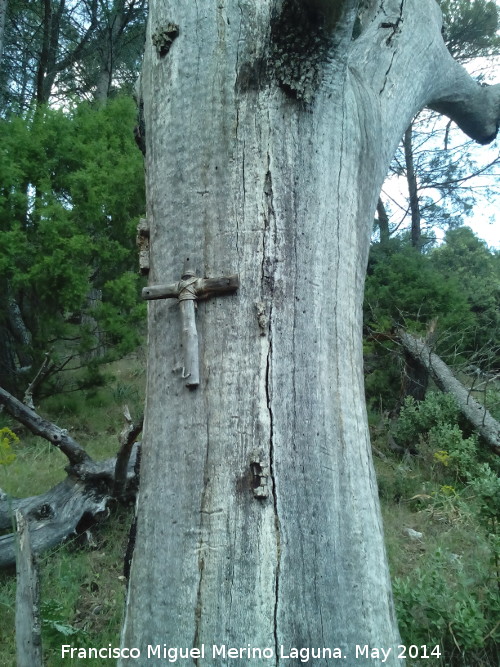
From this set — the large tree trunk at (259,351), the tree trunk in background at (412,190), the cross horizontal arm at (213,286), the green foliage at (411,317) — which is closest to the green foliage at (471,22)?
the tree trunk in background at (412,190)

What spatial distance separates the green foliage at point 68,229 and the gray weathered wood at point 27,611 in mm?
Answer: 5090

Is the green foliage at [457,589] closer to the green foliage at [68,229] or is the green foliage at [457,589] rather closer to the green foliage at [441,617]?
the green foliage at [441,617]

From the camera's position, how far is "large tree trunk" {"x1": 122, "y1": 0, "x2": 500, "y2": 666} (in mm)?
1768

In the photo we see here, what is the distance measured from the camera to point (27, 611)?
2012mm

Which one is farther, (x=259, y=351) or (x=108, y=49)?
(x=108, y=49)

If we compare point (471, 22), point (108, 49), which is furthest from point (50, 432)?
point (471, 22)

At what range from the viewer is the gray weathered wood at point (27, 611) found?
197 cm

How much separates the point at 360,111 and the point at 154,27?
922 mm

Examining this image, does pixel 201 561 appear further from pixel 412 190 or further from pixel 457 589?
pixel 412 190

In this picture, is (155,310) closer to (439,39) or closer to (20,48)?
(439,39)

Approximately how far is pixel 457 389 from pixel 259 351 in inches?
224

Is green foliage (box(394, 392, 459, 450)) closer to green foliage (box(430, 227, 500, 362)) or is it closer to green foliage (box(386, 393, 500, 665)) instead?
green foliage (box(386, 393, 500, 665))

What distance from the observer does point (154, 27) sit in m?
2.49

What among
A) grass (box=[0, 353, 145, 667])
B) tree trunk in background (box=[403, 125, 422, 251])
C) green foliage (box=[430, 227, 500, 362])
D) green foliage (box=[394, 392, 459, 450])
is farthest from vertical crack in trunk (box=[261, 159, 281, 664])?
tree trunk in background (box=[403, 125, 422, 251])
